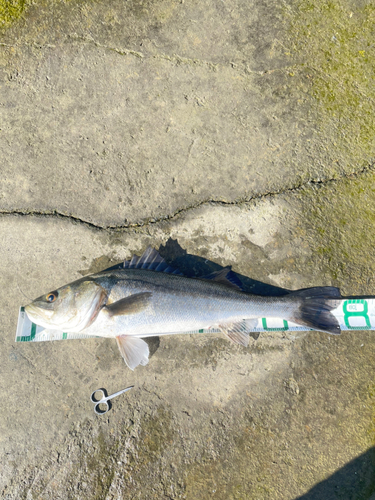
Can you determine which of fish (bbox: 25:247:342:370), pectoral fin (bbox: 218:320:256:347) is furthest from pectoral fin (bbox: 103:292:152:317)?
pectoral fin (bbox: 218:320:256:347)

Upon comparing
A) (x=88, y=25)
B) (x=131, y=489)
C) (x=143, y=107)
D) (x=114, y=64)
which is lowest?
(x=131, y=489)

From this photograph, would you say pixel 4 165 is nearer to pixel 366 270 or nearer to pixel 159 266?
pixel 159 266

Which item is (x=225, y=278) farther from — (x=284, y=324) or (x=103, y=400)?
(x=103, y=400)

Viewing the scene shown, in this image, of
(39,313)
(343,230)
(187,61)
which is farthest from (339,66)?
(39,313)

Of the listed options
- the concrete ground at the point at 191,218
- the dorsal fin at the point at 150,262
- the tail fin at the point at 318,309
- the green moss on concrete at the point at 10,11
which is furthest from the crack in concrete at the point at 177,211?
the green moss on concrete at the point at 10,11

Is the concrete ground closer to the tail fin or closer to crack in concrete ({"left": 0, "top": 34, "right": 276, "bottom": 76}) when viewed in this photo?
crack in concrete ({"left": 0, "top": 34, "right": 276, "bottom": 76})

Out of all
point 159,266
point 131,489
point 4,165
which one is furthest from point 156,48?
point 131,489
